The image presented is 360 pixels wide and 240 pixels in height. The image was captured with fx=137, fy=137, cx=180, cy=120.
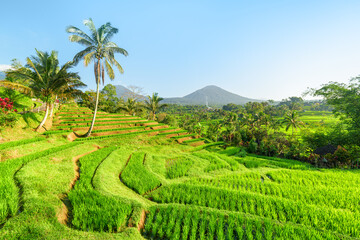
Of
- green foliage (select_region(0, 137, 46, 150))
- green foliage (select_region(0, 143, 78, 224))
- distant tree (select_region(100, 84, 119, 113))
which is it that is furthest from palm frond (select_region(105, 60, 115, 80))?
distant tree (select_region(100, 84, 119, 113))

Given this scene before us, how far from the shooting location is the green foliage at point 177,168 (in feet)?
30.6

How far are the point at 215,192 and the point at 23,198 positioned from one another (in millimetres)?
7191

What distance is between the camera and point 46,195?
192 inches

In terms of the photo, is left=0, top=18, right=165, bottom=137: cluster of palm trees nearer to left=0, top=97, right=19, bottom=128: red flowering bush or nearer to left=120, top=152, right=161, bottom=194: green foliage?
left=0, top=97, right=19, bottom=128: red flowering bush

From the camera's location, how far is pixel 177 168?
406 inches

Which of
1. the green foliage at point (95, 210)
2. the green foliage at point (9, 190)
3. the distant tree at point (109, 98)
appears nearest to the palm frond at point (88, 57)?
the green foliage at point (9, 190)

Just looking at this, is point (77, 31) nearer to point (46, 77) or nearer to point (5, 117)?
point (46, 77)

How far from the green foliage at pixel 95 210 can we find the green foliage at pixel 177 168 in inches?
177

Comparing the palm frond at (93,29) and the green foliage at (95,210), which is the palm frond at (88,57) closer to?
the palm frond at (93,29)

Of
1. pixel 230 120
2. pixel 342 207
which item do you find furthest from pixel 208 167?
pixel 230 120

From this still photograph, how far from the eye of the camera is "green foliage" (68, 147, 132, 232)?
4141 mm

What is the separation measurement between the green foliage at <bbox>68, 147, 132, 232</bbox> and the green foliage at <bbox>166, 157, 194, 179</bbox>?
4.48m

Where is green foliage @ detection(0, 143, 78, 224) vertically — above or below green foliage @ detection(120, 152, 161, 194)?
above

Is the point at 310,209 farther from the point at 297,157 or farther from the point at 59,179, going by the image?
the point at 297,157
